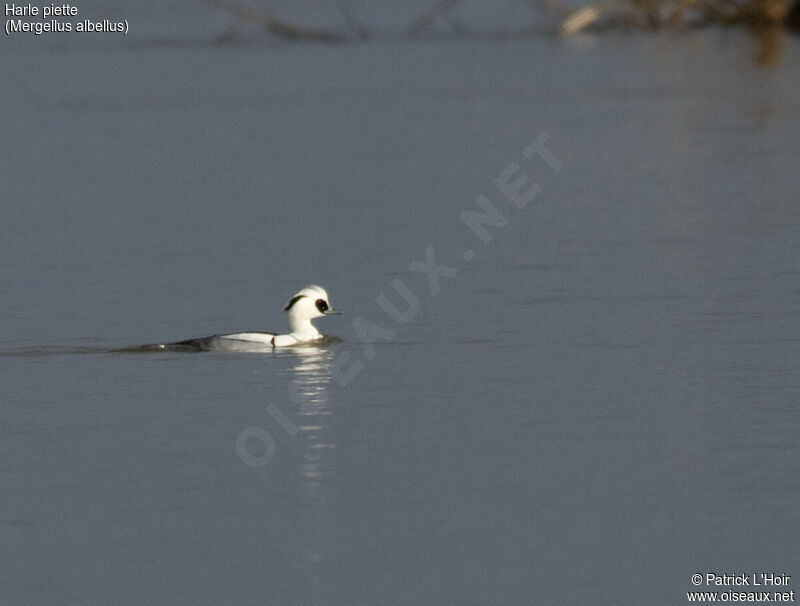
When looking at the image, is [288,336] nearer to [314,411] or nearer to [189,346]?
[189,346]

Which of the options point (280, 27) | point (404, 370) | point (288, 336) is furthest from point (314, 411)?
point (280, 27)

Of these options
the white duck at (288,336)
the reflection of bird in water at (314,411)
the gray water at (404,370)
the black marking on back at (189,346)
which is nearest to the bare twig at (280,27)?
the gray water at (404,370)

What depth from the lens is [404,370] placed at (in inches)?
639

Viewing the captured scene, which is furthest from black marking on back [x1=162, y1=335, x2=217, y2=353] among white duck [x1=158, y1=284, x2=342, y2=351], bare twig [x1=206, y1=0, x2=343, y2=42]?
bare twig [x1=206, y1=0, x2=343, y2=42]

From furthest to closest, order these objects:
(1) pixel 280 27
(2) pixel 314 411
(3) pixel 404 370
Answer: (1) pixel 280 27 < (3) pixel 404 370 < (2) pixel 314 411

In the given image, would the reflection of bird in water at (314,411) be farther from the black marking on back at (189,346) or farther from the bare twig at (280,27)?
the bare twig at (280,27)

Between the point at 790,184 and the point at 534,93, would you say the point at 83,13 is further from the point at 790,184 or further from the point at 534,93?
the point at 790,184

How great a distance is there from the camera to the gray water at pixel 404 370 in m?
11.0

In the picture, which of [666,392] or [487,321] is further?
[487,321]

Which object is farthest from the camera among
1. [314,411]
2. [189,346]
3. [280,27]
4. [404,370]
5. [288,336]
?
[280,27]

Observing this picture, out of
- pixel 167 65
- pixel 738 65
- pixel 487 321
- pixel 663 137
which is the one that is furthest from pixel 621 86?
pixel 487 321

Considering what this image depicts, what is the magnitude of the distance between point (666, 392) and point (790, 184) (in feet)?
48.1

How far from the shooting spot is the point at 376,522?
11.6 m

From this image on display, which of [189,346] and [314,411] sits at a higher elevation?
[189,346]
